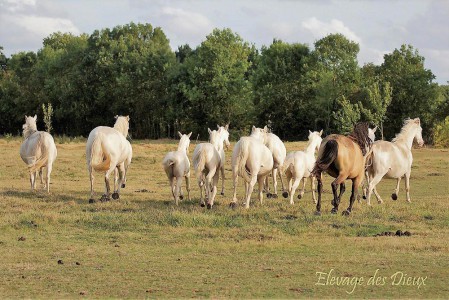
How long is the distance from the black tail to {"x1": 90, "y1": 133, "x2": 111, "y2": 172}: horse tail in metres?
5.87

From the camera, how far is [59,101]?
6575cm

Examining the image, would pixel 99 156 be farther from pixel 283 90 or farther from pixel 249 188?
pixel 283 90

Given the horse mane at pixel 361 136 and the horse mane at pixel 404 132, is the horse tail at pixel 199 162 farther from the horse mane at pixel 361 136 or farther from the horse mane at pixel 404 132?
the horse mane at pixel 404 132

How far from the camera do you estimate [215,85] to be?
5931 centimetres

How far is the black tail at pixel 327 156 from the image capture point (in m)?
14.9

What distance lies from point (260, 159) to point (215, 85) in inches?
1682

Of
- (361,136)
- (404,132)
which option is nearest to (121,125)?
(361,136)

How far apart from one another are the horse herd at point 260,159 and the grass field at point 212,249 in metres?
0.66

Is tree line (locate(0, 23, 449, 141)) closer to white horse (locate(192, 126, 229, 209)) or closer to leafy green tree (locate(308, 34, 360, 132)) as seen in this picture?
leafy green tree (locate(308, 34, 360, 132))

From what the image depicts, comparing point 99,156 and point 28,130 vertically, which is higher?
point 28,130

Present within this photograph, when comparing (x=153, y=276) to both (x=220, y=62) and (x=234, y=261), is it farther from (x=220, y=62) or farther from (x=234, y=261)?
(x=220, y=62)

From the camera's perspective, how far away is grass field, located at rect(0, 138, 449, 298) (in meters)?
9.28

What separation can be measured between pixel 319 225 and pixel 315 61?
49307 mm

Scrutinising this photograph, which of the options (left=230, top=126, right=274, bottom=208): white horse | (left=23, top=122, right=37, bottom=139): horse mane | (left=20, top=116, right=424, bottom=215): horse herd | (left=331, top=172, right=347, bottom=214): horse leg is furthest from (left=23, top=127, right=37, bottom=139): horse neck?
(left=331, top=172, right=347, bottom=214): horse leg
